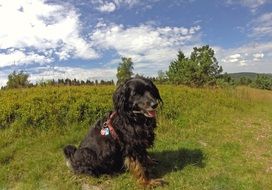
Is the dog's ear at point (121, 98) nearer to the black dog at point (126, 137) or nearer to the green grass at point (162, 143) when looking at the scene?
the black dog at point (126, 137)

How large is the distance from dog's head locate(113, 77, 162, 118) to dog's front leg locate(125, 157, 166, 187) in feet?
2.58

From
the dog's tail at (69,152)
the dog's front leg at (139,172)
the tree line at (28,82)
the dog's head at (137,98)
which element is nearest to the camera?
the dog's head at (137,98)

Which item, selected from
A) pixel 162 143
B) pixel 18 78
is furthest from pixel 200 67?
pixel 162 143

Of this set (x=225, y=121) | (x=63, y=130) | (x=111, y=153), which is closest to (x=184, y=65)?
(x=225, y=121)

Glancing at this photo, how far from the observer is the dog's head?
528cm

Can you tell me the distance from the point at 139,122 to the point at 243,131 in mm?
5553

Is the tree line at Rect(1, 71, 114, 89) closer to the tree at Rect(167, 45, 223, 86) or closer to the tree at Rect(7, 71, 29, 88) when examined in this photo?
the tree at Rect(7, 71, 29, 88)

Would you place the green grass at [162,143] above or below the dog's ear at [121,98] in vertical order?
below

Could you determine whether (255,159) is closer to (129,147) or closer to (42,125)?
(129,147)

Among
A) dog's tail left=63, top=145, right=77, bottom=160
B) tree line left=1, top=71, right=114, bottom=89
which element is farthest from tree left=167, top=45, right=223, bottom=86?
dog's tail left=63, top=145, right=77, bottom=160

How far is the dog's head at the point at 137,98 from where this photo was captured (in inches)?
208

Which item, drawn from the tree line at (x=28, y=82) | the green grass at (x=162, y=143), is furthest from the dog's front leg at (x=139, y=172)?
the tree line at (x=28, y=82)

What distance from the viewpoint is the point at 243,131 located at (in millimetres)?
10172

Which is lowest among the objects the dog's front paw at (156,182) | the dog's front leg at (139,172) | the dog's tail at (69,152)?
the dog's front paw at (156,182)
